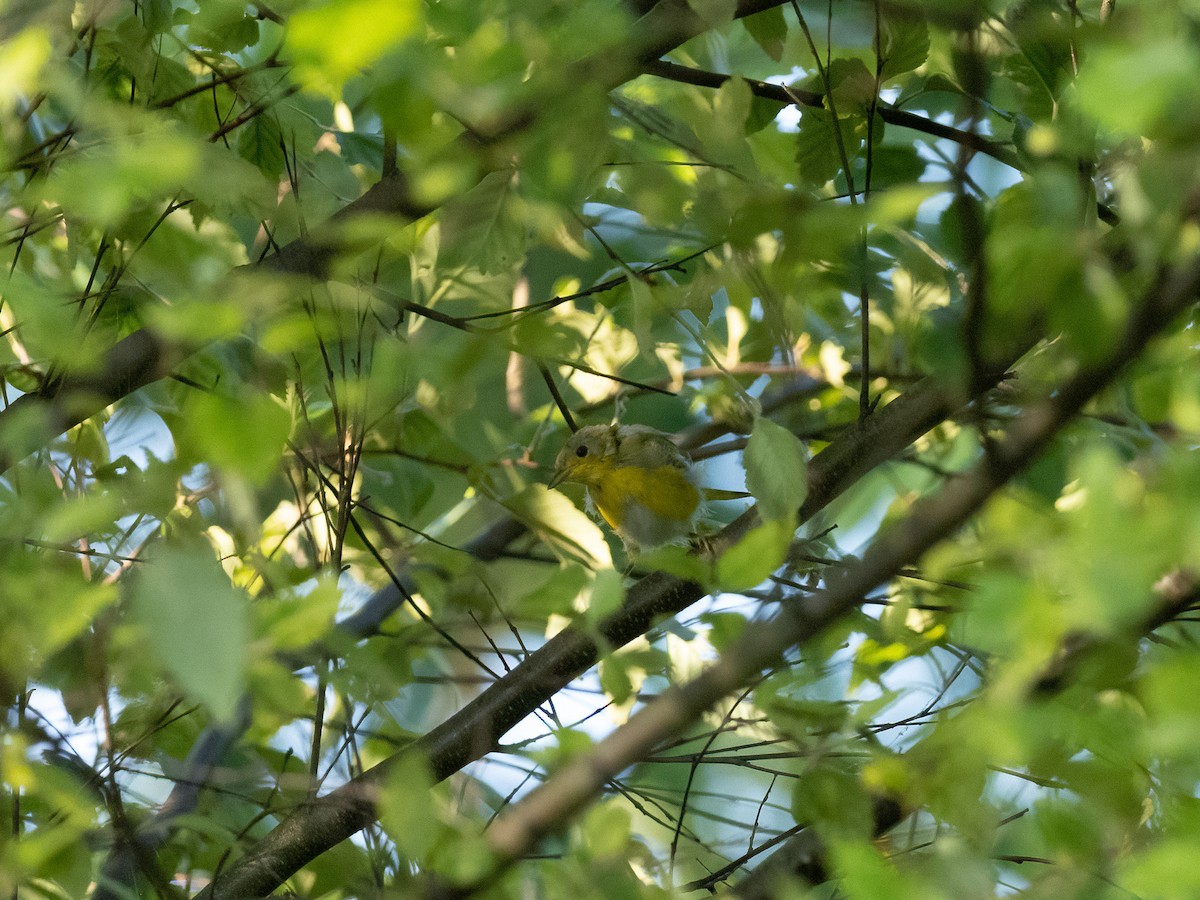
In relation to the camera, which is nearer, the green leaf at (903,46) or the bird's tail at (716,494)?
the green leaf at (903,46)

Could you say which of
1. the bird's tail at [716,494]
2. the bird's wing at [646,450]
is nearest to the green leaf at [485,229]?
the bird's wing at [646,450]

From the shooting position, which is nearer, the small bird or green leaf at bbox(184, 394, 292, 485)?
green leaf at bbox(184, 394, 292, 485)

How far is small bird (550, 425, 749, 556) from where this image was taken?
202 centimetres

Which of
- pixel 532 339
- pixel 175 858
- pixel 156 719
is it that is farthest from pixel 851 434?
pixel 175 858

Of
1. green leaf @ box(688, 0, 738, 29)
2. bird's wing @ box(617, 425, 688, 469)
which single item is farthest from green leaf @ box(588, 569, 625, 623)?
bird's wing @ box(617, 425, 688, 469)

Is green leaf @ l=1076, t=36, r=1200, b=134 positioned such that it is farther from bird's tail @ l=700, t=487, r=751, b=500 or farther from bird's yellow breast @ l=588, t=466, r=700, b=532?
bird's tail @ l=700, t=487, r=751, b=500

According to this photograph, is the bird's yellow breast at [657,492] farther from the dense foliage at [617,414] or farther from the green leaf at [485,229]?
the green leaf at [485,229]

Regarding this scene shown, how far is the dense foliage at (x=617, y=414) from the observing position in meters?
0.47

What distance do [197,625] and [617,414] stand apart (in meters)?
0.96

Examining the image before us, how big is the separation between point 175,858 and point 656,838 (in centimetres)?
53

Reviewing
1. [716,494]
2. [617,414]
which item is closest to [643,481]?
[716,494]

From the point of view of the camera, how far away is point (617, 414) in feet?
4.55

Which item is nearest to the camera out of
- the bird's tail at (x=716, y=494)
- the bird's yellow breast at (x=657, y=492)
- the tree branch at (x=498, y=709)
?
the tree branch at (x=498, y=709)

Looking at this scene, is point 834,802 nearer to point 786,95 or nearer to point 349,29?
point 349,29
